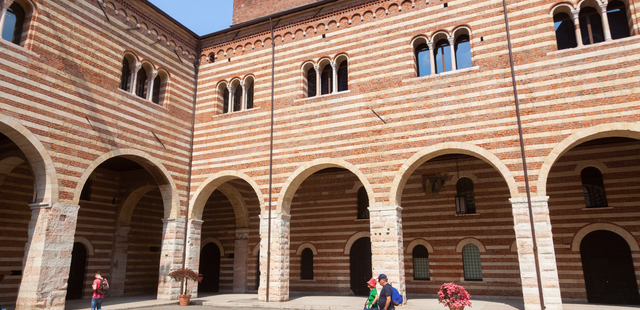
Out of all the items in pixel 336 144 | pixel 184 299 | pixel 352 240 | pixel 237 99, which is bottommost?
pixel 184 299

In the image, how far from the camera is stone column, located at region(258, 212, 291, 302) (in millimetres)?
13445

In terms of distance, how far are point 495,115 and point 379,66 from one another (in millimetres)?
3971

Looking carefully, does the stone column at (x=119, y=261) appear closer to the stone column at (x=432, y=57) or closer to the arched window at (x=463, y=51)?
the stone column at (x=432, y=57)

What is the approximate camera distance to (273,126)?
585 inches

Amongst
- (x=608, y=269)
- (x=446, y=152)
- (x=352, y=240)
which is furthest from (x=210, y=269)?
(x=608, y=269)

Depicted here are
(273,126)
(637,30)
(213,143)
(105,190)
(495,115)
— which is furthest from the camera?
(105,190)

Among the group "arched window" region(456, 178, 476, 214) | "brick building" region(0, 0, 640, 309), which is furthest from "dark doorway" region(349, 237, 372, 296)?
"arched window" region(456, 178, 476, 214)

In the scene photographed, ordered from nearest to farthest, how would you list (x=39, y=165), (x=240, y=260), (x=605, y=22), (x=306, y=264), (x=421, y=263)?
1. (x=605, y=22)
2. (x=39, y=165)
3. (x=421, y=263)
4. (x=306, y=264)
5. (x=240, y=260)

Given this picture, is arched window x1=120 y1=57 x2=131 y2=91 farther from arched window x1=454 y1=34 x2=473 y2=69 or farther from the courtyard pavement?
arched window x1=454 y1=34 x2=473 y2=69

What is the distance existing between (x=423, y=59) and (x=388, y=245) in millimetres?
6030

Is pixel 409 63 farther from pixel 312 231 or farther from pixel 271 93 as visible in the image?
pixel 312 231

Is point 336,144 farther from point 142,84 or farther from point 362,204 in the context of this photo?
Answer: point 142,84

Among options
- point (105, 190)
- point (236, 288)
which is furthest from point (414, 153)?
point (105, 190)

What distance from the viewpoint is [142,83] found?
15.5 meters
